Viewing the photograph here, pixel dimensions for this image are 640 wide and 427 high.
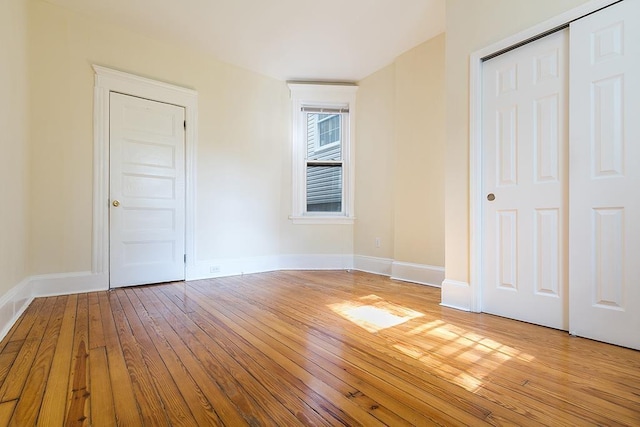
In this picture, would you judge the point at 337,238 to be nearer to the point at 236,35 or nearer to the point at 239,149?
the point at 239,149

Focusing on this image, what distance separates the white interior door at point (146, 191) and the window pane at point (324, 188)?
5.86ft

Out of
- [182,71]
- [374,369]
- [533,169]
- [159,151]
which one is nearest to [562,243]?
[533,169]

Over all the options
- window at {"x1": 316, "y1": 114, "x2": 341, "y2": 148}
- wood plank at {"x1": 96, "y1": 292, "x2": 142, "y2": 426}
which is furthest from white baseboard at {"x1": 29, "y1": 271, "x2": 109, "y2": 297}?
window at {"x1": 316, "y1": 114, "x2": 341, "y2": 148}

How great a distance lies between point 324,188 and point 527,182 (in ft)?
9.29

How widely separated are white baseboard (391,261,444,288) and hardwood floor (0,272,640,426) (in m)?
0.95

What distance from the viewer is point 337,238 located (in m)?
4.52

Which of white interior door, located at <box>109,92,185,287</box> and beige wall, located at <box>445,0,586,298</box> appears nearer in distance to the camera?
beige wall, located at <box>445,0,586,298</box>

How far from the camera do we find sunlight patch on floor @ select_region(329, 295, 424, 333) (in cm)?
212

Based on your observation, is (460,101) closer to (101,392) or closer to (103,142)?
(101,392)

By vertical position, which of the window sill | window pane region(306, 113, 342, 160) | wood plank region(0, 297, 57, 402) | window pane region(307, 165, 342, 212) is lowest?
wood plank region(0, 297, 57, 402)

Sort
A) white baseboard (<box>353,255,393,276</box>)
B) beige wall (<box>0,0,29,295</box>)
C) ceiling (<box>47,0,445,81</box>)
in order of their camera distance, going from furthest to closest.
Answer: white baseboard (<box>353,255,393,276</box>) < ceiling (<box>47,0,445,81</box>) < beige wall (<box>0,0,29,295</box>)

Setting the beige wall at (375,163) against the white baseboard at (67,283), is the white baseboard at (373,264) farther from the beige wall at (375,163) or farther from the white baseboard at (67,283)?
the white baseboard at (67,283)

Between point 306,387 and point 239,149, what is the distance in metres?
3.42

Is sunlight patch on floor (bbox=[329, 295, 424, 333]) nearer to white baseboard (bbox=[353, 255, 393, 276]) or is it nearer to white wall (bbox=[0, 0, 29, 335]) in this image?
white baseboard (bbox=[353, 255, 393, 276])
